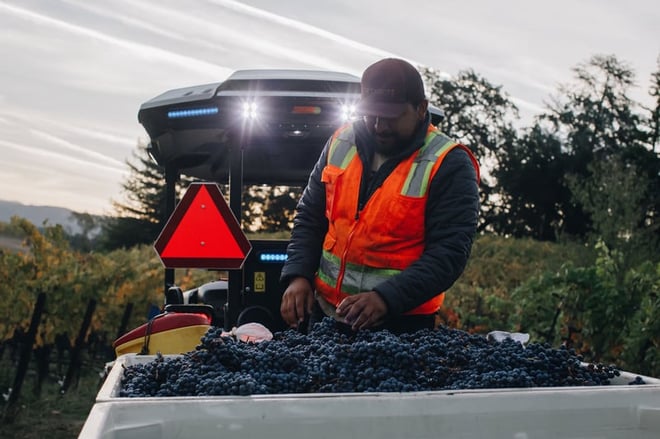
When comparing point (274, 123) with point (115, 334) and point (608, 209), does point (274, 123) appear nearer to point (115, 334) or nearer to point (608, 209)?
point (115, 334)

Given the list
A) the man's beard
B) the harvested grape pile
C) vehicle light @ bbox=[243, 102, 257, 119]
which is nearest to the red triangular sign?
vehicle light @ bbox=[243, 102, 257, 119]

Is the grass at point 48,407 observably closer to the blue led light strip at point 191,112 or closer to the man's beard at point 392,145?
the blue led light strip at point 191,112

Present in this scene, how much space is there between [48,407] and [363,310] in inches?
257

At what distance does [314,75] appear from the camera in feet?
18.4

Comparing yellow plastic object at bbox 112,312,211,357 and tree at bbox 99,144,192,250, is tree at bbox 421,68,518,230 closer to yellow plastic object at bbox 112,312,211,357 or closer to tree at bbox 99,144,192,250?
tree at bbox 99,144,192,250

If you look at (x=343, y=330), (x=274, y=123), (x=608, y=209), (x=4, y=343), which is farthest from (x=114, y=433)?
(x=608, y=209)

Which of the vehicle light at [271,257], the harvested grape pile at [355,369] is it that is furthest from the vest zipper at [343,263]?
the vehicle light at [271,257]

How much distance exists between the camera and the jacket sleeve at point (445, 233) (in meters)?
3.13

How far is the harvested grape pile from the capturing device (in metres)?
2.12

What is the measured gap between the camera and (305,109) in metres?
5.40

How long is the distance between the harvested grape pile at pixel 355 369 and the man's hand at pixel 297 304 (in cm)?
85

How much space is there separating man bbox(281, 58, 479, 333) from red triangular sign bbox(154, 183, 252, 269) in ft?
6.02

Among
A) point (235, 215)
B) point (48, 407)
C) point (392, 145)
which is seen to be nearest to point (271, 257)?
point (235, 215)

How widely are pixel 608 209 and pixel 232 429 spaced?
21.4 m
